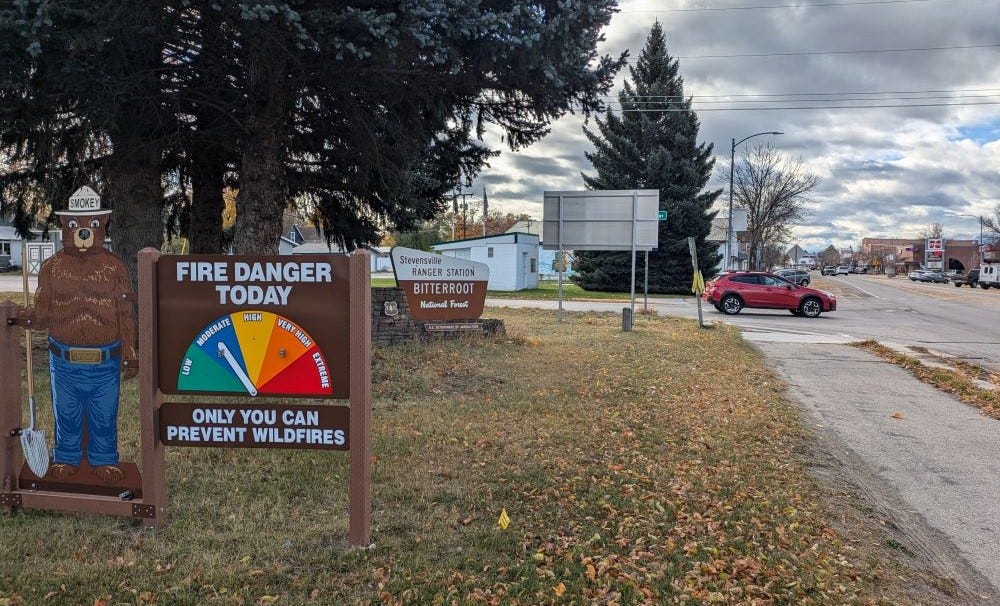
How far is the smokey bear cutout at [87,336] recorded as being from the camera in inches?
167

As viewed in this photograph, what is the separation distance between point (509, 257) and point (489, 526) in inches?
1440

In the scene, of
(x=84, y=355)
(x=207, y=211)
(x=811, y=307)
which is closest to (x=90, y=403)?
(x=84, y=355)

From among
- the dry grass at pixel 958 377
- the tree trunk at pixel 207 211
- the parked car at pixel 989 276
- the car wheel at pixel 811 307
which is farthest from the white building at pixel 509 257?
the parked car at pixel 989 276

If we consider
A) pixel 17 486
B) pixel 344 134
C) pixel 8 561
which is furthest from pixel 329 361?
pixel 344 134

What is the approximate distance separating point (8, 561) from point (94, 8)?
4832 mm

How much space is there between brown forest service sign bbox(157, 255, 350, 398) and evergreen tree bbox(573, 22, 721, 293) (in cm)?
3479

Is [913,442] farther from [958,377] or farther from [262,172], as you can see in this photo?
[262,172]

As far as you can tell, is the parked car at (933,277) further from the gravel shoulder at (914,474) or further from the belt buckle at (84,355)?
the belt buckle at (84,355)

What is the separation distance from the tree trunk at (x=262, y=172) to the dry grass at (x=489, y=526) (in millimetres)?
2745

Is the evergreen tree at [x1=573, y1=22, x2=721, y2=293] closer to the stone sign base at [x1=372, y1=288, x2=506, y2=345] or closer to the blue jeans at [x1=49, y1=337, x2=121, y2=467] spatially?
the stone sign base at [x1=372, y1=288, x2=506, y2=345]

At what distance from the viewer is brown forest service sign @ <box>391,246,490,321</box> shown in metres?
12.2

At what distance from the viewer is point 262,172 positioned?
31.4 ft

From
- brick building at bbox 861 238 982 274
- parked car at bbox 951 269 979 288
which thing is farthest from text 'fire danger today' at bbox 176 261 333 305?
brick building at bbox 861 238 982 274

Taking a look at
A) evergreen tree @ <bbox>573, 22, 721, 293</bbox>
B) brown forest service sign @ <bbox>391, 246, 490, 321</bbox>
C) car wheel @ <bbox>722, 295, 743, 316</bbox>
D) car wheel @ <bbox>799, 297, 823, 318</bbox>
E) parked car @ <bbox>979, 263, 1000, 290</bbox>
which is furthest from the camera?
parked car @ <bbox>979, 263, 1000, 290</bbox>
